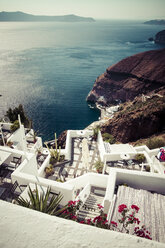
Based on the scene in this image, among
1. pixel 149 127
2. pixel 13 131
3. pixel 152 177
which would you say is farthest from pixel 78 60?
pixel 152 177

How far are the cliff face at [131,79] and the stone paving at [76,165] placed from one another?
170 feet

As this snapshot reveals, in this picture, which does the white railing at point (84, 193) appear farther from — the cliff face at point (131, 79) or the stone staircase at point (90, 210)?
the cliff face at point (131, 79)

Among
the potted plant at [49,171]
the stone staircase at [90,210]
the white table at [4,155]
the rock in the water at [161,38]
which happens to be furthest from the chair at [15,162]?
the rock in the water at [161,38]

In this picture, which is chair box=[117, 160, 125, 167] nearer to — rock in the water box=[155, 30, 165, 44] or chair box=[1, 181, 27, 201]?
chair box=[1, 181, 27, 201]

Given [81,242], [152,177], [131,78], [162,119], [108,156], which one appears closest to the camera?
[81,242]

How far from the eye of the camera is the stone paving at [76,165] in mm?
12902

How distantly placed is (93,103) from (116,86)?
1480cm

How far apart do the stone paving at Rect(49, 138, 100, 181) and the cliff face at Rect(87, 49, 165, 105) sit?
5170 cm

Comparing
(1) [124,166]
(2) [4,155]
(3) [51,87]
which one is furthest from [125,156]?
(3) [51,87]

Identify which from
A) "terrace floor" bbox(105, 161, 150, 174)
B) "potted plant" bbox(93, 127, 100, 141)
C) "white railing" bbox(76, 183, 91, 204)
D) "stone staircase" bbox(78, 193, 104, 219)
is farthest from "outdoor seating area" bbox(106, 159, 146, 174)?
"potted plant" bbox(93, 127, 100, 141)

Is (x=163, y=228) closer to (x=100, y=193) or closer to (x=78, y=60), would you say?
(x=100, y=193)

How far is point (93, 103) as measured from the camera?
66750 millimetres

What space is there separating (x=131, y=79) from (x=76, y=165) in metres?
66.6

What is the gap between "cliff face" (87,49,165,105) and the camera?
67.2 m
